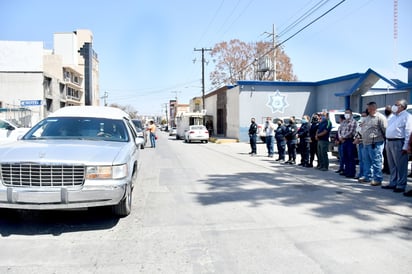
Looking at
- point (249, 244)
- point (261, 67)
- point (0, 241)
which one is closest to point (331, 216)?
point (249, 244)

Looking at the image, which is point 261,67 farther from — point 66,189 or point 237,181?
point 66,189

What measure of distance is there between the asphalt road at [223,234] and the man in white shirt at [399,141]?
365 millimetres

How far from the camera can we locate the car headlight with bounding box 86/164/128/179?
471 cm

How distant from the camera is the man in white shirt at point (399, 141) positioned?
7491mm

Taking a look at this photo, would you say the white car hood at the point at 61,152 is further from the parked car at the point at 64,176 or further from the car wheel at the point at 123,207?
the car wheel at the point at 123,207

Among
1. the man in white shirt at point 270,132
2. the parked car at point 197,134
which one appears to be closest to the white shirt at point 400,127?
the man in white shirt at point 270,132

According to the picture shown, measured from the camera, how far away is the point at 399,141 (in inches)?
300

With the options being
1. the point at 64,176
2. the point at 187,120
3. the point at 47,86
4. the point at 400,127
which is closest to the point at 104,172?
the point at 64,176

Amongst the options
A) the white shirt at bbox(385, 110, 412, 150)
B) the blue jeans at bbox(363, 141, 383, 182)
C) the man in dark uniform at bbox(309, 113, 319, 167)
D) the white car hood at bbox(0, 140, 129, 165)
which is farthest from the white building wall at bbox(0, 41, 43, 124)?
the white shirt at bbox(385, 110, 412, 150)

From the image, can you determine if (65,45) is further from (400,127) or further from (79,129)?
(400,127)

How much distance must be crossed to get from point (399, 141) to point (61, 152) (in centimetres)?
674

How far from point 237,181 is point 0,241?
559 centimetres

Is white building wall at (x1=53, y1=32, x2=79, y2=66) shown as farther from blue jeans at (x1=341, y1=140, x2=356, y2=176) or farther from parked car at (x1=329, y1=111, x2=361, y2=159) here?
blue jeans at (x1=341, y1=140, x2=356, y2=176)

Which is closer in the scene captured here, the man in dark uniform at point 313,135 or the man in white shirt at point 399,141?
the man in white shirt at point 399,141
